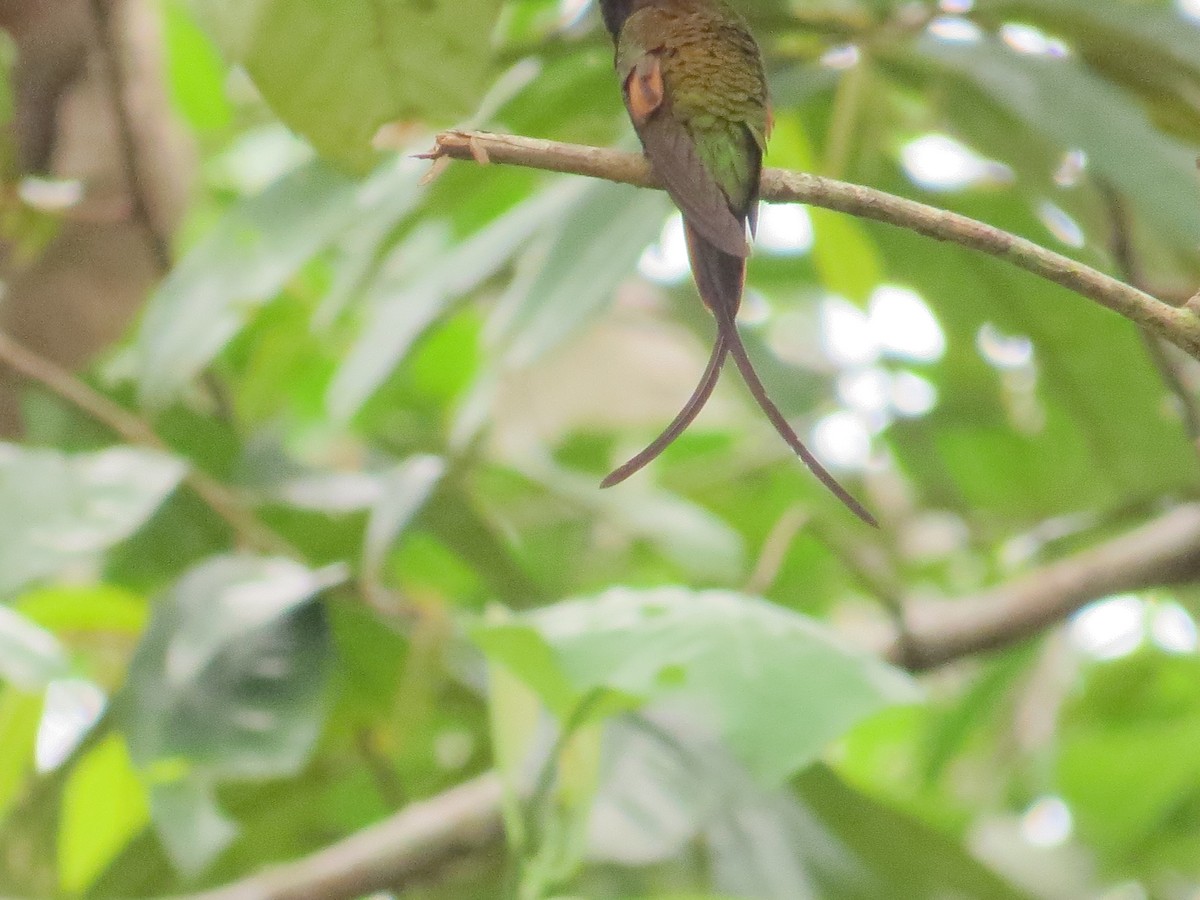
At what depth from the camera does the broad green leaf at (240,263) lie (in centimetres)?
187

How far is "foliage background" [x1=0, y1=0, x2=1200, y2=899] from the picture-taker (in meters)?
1.51

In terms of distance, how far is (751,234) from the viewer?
1239 millimetres

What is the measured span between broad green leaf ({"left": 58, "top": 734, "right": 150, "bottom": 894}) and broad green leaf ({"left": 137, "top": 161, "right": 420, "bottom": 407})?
0.50 metres

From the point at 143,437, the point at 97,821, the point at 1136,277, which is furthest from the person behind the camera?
the point at 97,821

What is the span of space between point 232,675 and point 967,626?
0.95 metres

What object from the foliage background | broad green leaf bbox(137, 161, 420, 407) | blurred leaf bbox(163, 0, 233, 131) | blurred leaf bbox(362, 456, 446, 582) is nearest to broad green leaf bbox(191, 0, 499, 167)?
the foliage background

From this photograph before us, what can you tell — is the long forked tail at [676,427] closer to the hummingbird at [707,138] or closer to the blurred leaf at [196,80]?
the hummingbird at [707,138]

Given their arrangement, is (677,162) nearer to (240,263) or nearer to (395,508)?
(395,508)

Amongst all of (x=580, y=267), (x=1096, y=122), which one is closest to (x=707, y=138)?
(x=580, y=267)

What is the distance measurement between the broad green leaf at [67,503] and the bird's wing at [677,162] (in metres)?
0.66

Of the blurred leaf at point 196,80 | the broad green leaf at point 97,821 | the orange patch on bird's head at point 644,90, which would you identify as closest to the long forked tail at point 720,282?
the orange patch on bird's head at point 644,90

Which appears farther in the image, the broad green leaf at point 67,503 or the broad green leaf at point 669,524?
the broad green leaf at point 669,524

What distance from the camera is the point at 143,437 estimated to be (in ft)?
6.32

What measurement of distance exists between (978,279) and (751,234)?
1016mm
